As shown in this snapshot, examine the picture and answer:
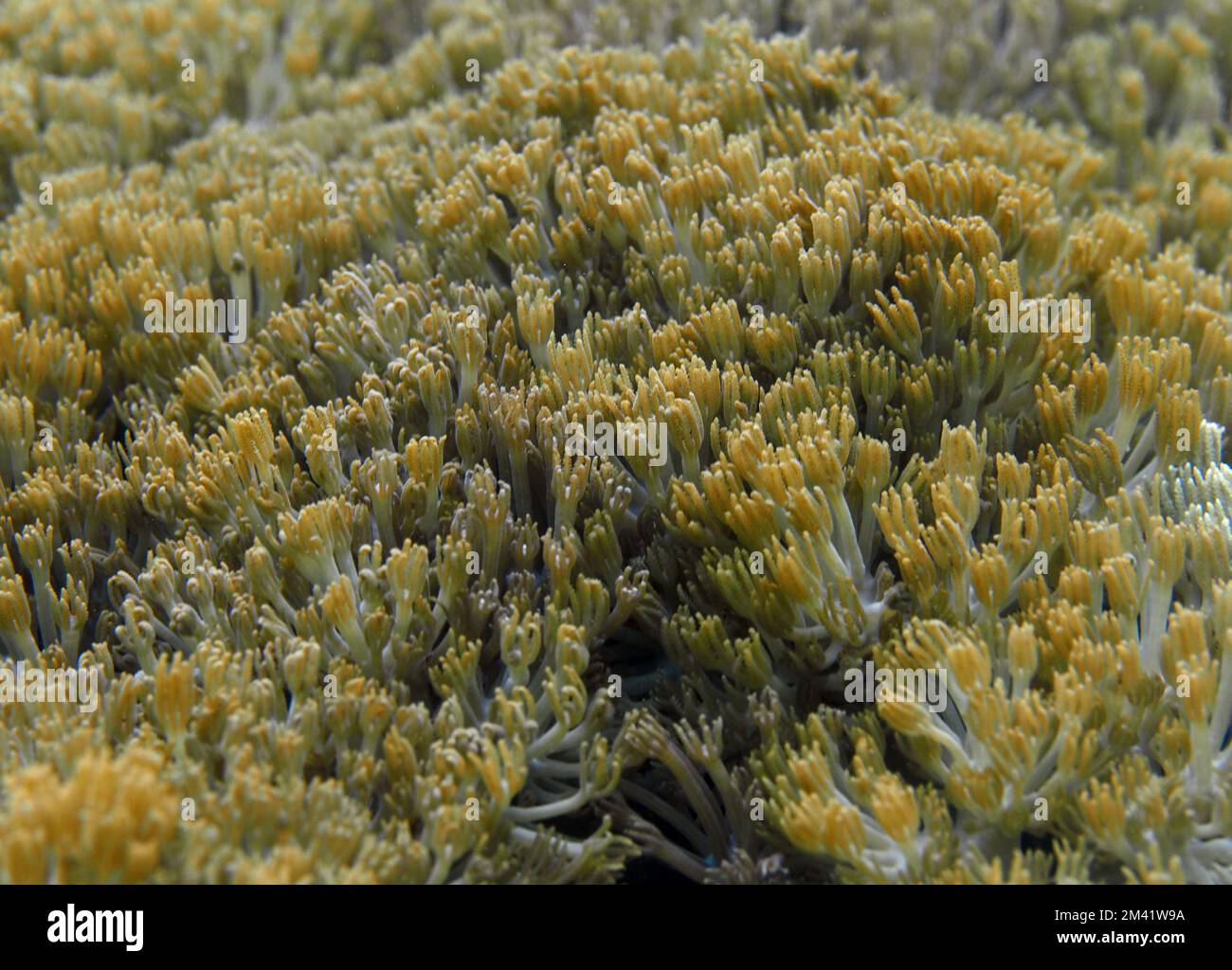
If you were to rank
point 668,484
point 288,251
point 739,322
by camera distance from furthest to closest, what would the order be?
point 288,251 → point 739,322 → point 668,484

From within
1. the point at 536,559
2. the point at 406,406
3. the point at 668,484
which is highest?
the point at 406,406
